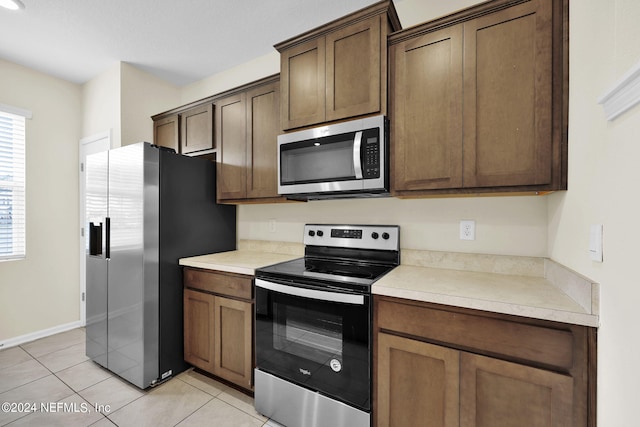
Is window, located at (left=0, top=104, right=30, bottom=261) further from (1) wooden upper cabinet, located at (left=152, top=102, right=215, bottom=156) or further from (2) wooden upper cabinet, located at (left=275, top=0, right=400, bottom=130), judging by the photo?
(2) wooden upper cabinet, located at (left=275, top=0, right=400, bottom=130)

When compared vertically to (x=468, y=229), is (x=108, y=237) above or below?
below

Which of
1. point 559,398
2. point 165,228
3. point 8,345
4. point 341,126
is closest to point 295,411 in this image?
point 559,398

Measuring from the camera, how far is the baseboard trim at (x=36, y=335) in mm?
2696

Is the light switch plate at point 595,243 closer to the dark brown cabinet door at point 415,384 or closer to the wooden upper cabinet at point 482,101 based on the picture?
the wooden upper cabinet at point 482,101

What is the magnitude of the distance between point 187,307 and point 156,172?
105cm

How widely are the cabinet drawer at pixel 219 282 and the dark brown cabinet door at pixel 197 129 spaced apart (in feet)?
3.69

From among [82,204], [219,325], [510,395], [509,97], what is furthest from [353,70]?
[82,204]

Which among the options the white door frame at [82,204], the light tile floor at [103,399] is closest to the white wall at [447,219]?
the light tile floor at [103,399]

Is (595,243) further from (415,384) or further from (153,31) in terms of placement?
(153,31)

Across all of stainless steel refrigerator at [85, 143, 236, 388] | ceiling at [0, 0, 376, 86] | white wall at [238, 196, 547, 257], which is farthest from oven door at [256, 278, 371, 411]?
ceiling at [0, 0, 376, 86]

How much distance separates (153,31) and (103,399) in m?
2.81

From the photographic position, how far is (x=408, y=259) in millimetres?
1905

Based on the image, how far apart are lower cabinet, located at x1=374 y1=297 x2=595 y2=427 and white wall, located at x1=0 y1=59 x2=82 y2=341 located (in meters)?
3.56

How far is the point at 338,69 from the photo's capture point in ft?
5.78
